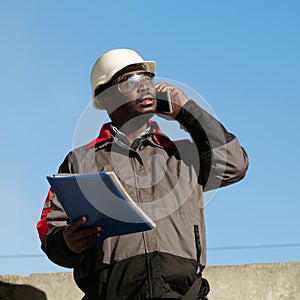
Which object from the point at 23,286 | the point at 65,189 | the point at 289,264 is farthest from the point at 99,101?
the point at 289,264

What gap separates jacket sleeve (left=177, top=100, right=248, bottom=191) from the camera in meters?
3.80

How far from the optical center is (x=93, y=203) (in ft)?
11.0

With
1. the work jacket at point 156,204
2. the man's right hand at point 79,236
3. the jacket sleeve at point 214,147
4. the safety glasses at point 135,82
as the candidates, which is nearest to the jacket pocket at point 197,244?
the work jacket at point 156,204

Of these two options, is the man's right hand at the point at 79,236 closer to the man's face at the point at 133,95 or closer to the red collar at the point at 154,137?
the red collar at the point at 154,137

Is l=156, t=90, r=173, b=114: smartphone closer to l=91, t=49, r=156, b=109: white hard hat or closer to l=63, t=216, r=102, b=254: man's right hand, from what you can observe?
l=91, t=49, r=156, b=109: white hard hat

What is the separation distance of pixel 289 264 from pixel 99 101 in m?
2.21

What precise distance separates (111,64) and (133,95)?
0.86ft

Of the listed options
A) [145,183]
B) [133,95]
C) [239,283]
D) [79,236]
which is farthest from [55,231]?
[239,283]

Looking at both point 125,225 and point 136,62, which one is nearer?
point 125,225

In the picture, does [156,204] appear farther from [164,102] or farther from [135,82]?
[135,82]

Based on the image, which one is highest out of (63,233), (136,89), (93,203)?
(136,89)

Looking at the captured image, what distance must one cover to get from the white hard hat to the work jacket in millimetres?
283

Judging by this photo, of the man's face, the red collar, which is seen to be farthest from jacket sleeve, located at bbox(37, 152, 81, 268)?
the man's face

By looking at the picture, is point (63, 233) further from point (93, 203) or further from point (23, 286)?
point (23, 286)
